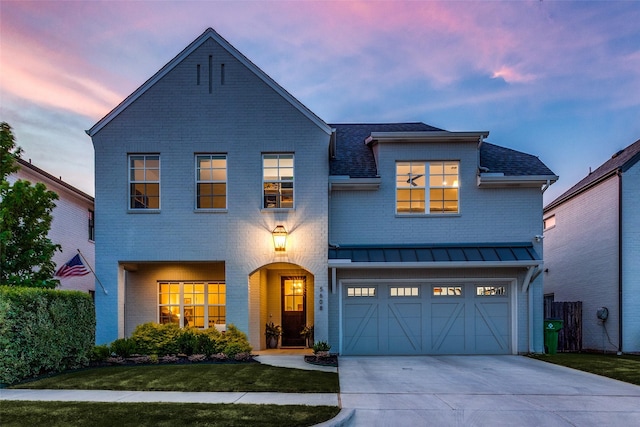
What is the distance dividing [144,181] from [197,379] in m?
6.73

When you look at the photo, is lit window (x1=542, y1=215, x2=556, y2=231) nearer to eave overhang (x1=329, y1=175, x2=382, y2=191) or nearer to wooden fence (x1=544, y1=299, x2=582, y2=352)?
wooden fence (x1=544, y1=299, x2=582, y2=352)

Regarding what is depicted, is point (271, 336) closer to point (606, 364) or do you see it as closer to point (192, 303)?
point (192, 303)

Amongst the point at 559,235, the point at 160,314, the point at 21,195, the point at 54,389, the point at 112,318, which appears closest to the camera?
the point at 54,389

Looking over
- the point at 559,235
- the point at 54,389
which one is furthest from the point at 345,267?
the point at 559,235

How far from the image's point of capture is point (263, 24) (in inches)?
587

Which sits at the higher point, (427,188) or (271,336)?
(427,188)

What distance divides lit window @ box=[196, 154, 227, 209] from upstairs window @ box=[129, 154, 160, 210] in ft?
A: 4.03

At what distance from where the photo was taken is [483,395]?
7984 mm

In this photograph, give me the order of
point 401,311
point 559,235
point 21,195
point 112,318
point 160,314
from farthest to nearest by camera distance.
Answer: point 559,235
point 160,314
point 401,311
point 112,318
point 21,195

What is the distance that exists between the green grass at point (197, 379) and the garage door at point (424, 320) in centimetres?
394

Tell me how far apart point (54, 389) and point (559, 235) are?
1842cm

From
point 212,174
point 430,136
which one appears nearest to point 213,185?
point 212,174

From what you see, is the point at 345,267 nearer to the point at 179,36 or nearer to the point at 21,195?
the point at 21,195

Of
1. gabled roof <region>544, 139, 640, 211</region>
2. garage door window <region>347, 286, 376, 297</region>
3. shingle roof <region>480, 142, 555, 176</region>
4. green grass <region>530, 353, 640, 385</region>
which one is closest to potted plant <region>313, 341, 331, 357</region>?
garage door window <region>347, 286, 376, 297</region>
